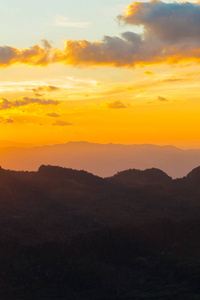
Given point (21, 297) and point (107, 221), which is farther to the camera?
point (107, 221)

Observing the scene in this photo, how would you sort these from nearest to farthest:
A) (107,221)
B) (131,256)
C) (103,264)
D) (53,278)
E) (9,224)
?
(53,278), (103,264), (131,256), (9,224), (107,221)

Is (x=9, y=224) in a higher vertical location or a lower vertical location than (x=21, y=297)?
higher

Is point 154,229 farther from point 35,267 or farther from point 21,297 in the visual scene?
point 21,297

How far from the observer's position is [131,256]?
134 m

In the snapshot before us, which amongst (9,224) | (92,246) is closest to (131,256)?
(92,246)

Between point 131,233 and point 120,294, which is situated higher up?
point 131,233

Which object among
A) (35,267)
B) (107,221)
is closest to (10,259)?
(35,267)

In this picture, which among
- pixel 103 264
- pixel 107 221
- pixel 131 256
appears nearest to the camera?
pixel 103 264

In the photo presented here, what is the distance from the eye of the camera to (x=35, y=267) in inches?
4769

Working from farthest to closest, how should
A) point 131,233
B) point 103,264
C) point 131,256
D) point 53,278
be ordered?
1. point 131,233
2. point 131,256
3. point 103,264
4. point 53,278

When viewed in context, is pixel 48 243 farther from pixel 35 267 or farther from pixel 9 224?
pixel 9 224

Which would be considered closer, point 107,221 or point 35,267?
point 35,267

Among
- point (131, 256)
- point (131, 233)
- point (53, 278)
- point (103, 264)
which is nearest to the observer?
point (53, 278)

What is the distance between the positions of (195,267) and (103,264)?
22.9m
